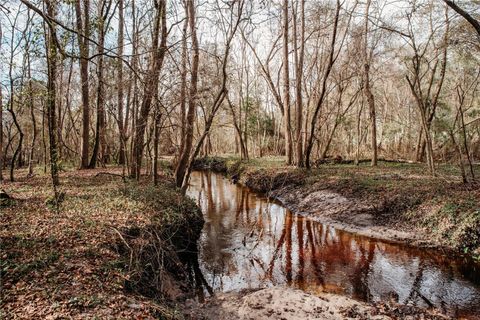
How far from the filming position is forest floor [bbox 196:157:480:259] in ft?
28.9

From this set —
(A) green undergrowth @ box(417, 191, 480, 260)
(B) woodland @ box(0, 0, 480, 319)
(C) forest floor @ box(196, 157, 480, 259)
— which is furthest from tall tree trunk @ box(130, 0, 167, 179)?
(A) green undergrowth @ box(417, 191, 480, 260)

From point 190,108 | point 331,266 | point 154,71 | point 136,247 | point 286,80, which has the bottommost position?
point 331,266

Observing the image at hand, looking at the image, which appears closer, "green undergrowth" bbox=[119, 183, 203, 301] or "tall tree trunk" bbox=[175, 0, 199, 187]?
"green undergrowth" bbox=[119, 183, 203, 301]

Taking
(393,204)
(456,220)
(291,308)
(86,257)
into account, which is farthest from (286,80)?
(86,257)

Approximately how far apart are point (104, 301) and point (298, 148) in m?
14.5

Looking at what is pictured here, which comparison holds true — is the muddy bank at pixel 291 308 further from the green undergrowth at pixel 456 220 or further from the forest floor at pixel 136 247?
the green undergrowth at pixel 456 220

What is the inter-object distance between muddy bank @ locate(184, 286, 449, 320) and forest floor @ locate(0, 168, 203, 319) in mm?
823

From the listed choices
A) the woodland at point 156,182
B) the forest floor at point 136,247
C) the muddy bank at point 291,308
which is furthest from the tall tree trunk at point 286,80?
the muddy bank at point 291,308

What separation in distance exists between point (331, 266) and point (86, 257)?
5573 mm

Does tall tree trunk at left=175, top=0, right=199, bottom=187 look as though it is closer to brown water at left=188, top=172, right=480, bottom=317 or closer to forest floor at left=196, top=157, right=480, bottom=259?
brown water at left=188, top=172, right=480, bottom=317

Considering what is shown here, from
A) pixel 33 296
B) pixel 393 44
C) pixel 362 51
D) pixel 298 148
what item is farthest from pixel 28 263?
pixel 393 44

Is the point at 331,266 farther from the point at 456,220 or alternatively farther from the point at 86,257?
the point at 86,257

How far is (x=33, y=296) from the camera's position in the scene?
439cm

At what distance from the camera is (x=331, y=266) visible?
320 inches
